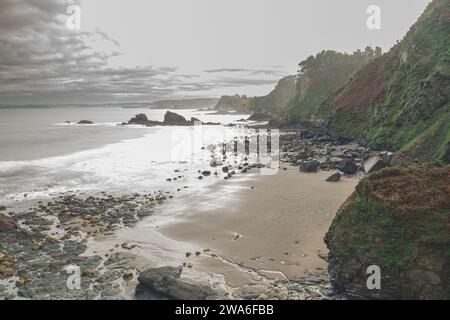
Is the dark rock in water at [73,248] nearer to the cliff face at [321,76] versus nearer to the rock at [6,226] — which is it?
the rock at [6,226]

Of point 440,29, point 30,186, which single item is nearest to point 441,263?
point 30,186

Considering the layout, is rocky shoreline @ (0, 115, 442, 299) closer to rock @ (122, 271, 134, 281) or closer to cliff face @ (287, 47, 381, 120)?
rock @ (122, 271, 134, 281)

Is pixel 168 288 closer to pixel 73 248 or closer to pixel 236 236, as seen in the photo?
pixel 236 236

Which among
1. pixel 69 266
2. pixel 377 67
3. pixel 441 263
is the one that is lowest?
pixel 69 266

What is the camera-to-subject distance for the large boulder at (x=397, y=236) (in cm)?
1109

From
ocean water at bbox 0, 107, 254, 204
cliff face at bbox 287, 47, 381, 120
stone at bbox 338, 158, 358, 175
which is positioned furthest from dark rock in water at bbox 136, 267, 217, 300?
cliff face at bbox 287, 47, 381, 120

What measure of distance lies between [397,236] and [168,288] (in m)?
7.60

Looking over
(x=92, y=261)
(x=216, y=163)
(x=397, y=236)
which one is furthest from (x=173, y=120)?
(x=397, y=236)

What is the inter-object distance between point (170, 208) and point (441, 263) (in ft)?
54.1

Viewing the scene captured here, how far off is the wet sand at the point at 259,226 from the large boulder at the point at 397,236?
5.65 ft

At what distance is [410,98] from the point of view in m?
41.4

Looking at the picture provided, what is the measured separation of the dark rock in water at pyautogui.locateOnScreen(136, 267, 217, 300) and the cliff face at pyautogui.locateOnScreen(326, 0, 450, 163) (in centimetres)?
1969

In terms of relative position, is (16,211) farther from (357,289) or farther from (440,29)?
(440,29)

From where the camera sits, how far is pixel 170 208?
24.2 meters
